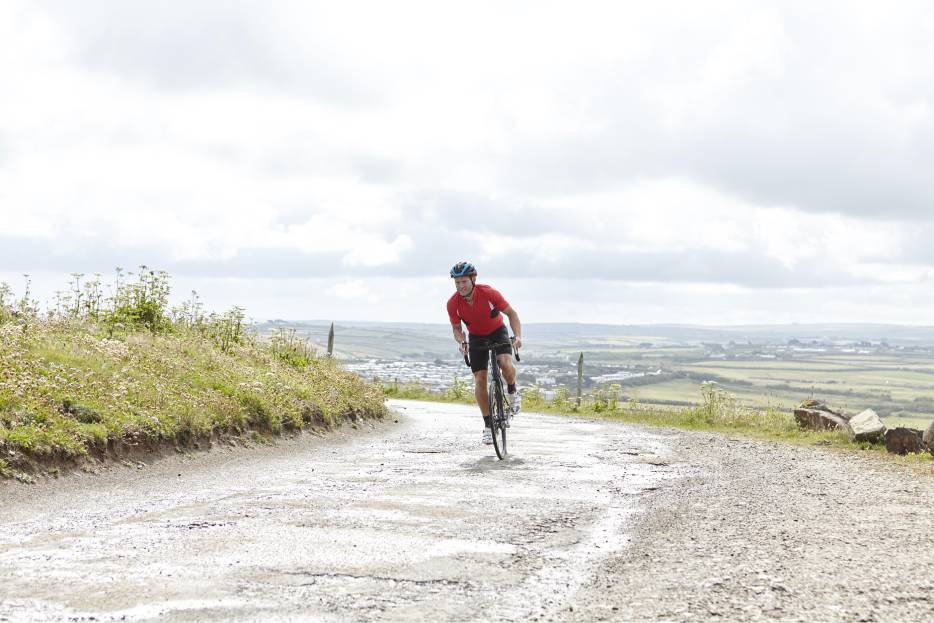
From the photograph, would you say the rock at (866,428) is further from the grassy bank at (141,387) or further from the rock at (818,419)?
the grassy bank at (141,387)

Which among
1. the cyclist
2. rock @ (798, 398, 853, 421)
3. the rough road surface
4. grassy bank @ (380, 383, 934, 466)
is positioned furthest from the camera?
rock @ (798, 398, 853, 421)

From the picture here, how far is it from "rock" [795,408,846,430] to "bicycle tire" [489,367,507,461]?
701 centimetres

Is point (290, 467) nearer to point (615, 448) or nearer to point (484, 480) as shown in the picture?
point (484, 480)

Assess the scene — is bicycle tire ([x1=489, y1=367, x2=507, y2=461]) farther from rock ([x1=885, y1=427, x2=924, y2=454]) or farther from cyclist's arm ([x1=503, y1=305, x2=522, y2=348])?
rock ([x1=885, y1=427, x2=924, y2=454])

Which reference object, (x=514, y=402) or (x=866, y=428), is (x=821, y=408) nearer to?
(x=866, y=428)

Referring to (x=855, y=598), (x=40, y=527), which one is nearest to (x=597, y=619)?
(x=855, y=598)

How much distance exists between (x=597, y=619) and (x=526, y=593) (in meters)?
0.56

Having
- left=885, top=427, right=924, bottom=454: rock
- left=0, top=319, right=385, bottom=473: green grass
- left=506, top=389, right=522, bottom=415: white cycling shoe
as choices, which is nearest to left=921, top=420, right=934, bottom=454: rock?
left=885, top=427, right=924, bottom=454: rock

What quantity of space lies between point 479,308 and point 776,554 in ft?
20.5

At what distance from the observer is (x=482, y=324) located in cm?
1184

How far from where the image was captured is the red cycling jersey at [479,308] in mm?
11695

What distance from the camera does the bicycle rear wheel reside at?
11703 millimetres

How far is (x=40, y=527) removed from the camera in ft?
21.9

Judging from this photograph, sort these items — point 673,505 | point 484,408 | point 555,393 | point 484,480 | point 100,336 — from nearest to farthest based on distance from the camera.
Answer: point 673,505, point 484,480, point 484,408, point 100,336, point 555,393
